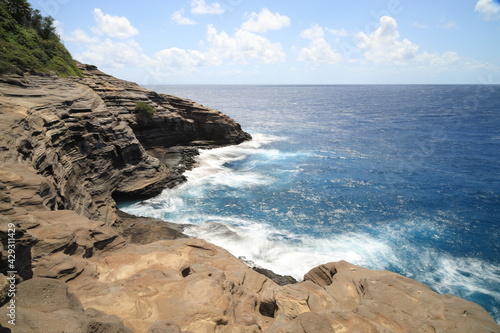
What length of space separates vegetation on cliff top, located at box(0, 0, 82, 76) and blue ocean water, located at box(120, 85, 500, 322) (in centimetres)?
1673

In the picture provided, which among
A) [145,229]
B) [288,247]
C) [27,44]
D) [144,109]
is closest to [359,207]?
[288,247]

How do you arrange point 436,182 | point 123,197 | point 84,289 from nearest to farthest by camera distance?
point 84,289
point 123,197
point 436,182

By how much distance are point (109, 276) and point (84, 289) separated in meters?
1.53

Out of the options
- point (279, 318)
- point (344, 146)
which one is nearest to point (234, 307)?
point (279, 318)

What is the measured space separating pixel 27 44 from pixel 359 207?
137ft

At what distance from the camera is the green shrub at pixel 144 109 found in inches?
1713

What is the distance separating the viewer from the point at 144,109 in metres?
43.7

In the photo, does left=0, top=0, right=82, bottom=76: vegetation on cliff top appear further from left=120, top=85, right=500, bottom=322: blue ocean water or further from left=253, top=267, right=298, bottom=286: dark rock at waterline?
left=253, top=267, right=298, bottom=286: dark rock at waterline

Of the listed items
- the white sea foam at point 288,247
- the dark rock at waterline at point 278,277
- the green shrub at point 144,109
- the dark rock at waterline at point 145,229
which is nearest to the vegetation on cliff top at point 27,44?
the green shrub at point 144,109

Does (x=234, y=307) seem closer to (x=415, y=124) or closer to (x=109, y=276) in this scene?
(x=109, y=276)

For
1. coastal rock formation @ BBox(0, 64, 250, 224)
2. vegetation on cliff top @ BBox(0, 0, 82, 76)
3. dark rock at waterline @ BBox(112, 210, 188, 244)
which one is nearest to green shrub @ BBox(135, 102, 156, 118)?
coastal rock formation @ BBox(0, 64, 250, 224)

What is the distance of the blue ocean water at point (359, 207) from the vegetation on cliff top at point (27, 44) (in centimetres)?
1673

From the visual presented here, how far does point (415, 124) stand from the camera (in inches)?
2970

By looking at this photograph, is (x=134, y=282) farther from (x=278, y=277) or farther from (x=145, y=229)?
(x=145, y=229)
